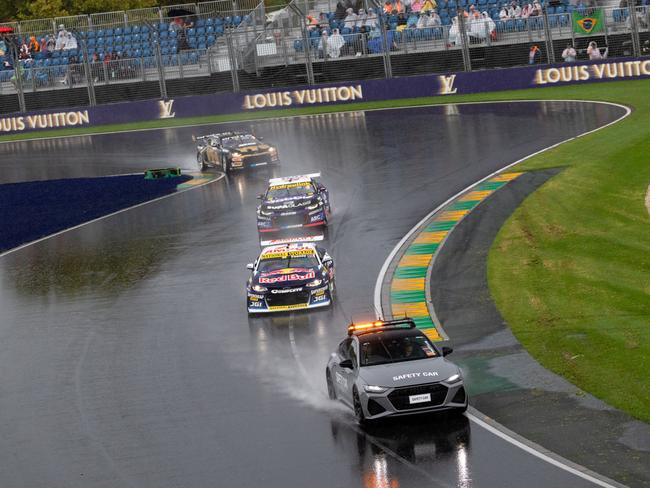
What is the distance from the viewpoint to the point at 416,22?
6225 cm

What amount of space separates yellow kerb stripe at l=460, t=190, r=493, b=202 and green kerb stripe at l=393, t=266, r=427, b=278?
26.5 feet

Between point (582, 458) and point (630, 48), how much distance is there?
43.8 metres

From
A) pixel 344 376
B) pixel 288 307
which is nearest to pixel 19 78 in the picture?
pixel 288 307

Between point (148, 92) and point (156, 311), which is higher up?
point (148, 92)

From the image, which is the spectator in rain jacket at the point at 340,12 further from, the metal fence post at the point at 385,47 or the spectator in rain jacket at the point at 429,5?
the spectator in rain jacket at the point at 429,5

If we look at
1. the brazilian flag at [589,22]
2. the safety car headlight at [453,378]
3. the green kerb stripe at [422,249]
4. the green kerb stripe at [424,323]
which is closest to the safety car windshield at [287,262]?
the green kerb stripe at [424,323]

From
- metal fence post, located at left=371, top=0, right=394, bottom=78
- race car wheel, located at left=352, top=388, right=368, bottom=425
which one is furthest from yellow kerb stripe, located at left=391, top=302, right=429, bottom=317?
metal fence post, located at left=371, top=0, right=394, bottom=78

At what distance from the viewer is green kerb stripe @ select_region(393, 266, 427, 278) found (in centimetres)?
2905

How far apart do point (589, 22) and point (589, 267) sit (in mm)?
32234

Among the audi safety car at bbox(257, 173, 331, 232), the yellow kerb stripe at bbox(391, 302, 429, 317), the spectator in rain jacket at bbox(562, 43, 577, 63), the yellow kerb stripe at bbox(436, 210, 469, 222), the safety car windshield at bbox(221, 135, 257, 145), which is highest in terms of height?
the spectator in rain jacket at bbox(562, 43, 577, 63)

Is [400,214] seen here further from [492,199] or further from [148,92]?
[148,92]

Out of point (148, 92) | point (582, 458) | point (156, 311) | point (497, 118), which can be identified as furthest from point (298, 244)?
point (148, 92)

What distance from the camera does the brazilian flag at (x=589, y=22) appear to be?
2244 inches

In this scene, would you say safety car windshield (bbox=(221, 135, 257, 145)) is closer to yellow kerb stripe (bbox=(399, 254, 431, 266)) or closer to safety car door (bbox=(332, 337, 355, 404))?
yellow kerb stripe (bbox=(399, 254, 431, 266))
